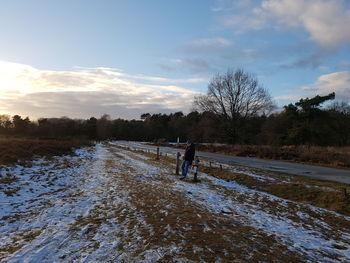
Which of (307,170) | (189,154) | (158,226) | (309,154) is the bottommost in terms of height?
(307,170)

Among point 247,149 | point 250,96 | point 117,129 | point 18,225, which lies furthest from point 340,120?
point 117,129

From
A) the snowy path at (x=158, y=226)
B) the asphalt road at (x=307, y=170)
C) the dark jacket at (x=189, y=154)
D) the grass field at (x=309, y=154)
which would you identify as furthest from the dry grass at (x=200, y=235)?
the grass field at (x=309, y=154)

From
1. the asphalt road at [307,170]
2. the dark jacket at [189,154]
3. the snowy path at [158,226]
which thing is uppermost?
the dark jacket at [189,154]

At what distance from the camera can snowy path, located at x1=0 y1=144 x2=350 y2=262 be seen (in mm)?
4422

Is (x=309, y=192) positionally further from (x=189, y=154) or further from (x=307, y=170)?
(x=307, y=170)

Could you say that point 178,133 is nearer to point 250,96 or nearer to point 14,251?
point 250,96

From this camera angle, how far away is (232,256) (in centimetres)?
435

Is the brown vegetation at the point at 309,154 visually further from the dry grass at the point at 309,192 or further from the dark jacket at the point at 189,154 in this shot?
the dark jacket at the point at 189,154

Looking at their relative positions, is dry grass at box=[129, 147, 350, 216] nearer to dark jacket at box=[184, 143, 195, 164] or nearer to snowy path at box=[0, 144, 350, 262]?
snowy path at box=[0, 144, 350, 262]

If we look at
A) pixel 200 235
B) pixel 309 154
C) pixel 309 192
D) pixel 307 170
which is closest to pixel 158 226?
pixel 200 235

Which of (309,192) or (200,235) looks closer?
(200,235)

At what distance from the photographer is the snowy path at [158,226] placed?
442 cm

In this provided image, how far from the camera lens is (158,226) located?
5707 mm

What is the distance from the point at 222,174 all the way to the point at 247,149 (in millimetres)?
19255
